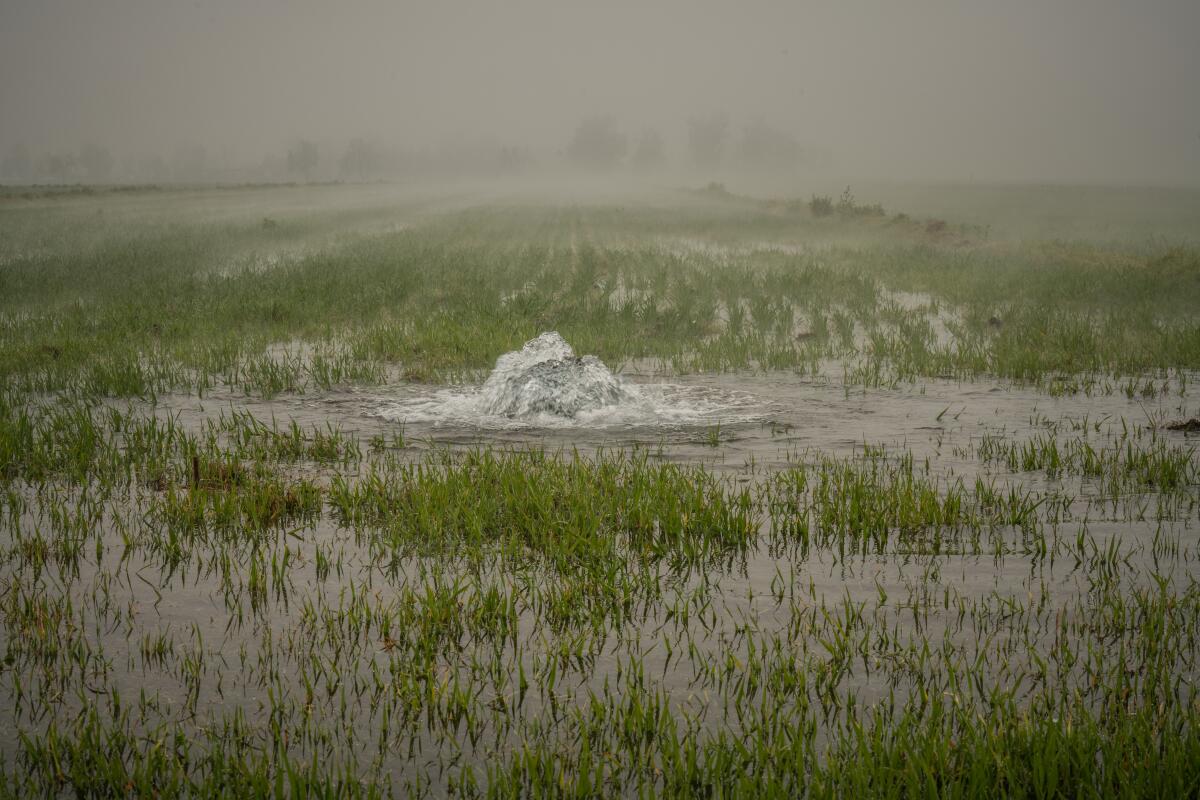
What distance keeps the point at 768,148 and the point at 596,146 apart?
3975cm

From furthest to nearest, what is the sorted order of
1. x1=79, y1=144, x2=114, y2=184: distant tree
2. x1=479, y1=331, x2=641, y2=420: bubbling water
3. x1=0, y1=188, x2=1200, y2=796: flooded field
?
x1=79, y1=144, x2=114, y2=184: distant tree → x1=479, y1=331, x2=641, y2=420: bubbling water → x1=0, y1=188, x2=1200, y2=796: flooded field

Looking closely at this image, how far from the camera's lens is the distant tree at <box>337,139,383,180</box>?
16425cm

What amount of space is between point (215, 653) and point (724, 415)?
6.32 m

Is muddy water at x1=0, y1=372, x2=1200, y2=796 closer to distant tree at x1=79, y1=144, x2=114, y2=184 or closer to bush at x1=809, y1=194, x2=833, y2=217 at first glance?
bush at x1=809, y1=194, x2=833, y2=217

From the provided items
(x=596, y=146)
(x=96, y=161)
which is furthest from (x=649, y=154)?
(x=96, y=161)

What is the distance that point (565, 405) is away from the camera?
9.35 m

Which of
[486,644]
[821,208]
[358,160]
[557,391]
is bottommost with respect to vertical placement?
[486,644]

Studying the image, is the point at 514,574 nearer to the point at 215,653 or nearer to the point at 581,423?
the point at 215,653

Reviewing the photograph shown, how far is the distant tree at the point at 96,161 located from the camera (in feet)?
578

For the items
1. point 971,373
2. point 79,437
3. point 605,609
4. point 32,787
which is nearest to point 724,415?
point 971,373

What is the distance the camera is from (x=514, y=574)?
4.73 meters

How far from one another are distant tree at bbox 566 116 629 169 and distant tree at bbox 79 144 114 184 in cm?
9428

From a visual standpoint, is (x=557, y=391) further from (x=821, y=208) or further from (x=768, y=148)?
(x=768, y=148)

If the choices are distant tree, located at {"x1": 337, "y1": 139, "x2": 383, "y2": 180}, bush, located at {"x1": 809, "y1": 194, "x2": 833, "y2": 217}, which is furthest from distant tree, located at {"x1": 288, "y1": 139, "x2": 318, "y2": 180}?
bush, located at {"x1": 809, "y1": 194, "x2": 833, "y2": 217}
